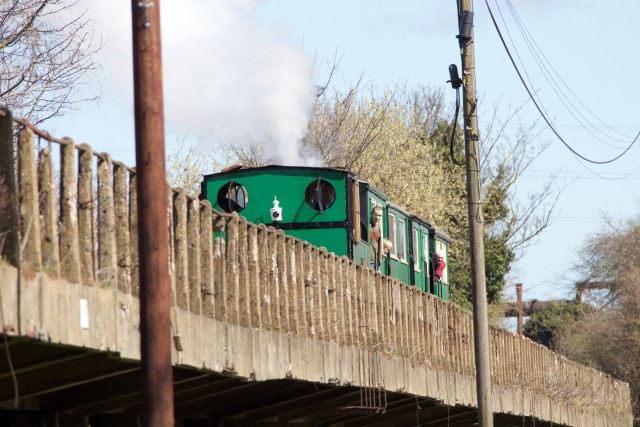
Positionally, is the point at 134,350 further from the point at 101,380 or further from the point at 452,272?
the point at 452,272

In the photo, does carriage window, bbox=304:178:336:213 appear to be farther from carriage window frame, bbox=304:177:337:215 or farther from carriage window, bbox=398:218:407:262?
carriage window, bbox=398:218:407:262

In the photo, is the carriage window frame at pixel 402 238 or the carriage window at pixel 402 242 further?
the carriage window frame at pixel 402 238

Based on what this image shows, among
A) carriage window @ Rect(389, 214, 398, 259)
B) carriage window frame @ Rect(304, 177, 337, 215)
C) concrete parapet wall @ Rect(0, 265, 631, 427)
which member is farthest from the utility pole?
carriage window @ Rect(389, 214, 398, 259)

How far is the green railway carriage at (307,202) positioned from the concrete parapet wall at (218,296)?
2208 millimetres

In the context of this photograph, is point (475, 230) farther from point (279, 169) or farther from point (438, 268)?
point (438, 268)

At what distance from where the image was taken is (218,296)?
1225 centimetres

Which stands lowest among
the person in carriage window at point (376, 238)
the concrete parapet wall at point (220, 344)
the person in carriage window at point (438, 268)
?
the concrete parapet wall at point (220, 344)

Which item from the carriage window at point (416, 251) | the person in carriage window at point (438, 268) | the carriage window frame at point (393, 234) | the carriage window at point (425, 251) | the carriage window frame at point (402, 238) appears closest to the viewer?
the carriage window frame at point (393, 234)

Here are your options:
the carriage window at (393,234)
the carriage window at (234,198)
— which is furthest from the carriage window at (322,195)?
the carriage window at (393,234)

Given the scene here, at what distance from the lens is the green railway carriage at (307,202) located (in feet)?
73.8

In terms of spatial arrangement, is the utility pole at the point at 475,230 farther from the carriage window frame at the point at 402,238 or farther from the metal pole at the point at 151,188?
the metal pole at the point at 151,188

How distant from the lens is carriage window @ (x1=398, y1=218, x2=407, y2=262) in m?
27.2

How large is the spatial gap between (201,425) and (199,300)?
5.91m

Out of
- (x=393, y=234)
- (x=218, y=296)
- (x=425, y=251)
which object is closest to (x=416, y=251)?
(x=425, y=251)
